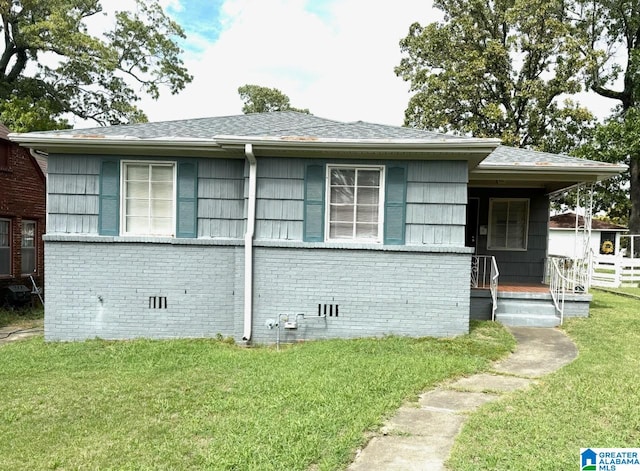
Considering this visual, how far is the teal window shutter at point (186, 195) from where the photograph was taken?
22.7 feet

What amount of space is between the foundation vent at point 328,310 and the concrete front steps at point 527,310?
3.20 metres

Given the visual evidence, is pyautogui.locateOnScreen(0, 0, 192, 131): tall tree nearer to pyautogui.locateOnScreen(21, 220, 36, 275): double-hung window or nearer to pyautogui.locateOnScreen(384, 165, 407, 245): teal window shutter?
pyautogui.locateOnScreen(21, 220, 36, 275): double-hung window

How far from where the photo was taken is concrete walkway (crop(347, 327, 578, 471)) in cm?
299

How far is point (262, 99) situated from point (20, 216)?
102ft

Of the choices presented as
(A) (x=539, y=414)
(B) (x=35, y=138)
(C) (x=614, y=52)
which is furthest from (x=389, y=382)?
(C) (x=614, y=52)

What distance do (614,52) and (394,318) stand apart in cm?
2220

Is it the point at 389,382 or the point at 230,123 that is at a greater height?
the point at 230,123

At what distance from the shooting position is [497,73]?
19.7 meters

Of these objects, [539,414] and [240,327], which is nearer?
[539,414]

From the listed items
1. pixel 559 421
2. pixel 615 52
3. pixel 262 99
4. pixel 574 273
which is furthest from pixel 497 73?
pixel 262 99

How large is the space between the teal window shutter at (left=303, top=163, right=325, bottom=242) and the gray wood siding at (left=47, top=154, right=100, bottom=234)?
3451 millimetres

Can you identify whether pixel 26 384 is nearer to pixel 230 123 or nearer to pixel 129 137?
pixel 129 137

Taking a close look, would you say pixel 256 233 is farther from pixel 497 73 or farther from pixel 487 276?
pixel 497 73

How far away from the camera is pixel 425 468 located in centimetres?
286
